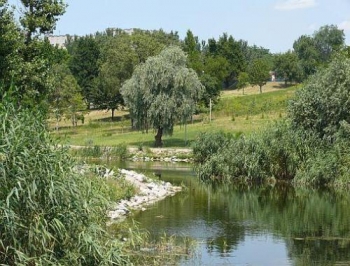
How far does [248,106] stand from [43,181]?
229 ft

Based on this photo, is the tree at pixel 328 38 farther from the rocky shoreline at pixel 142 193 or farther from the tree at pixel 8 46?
the tree at pixel 8 46

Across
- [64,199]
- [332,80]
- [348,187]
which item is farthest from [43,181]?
[332,80]

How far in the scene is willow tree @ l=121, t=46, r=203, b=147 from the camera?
180 ft

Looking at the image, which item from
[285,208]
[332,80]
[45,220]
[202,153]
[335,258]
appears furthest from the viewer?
[202,153]

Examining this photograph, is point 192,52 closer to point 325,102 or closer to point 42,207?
point 325,102

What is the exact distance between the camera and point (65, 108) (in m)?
77.5

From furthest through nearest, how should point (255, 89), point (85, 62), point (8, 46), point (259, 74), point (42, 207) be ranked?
point (255, 89), point (85, 62), point (259, 74), point (8, 46), point (42, 207)

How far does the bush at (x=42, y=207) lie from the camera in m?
12.4

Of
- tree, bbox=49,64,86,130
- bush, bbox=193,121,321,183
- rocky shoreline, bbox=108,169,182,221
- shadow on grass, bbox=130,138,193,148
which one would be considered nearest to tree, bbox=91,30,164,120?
tree, bbox=49,64,86,130

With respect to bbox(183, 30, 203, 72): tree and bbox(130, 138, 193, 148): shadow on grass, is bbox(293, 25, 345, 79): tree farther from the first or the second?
bbox(130, 138, 193, 148): shadow on grass

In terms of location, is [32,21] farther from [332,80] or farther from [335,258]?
[335,258]

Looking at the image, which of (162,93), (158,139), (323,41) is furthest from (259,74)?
(323,41)

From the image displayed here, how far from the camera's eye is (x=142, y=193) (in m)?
31.2

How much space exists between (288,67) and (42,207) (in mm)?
93968
